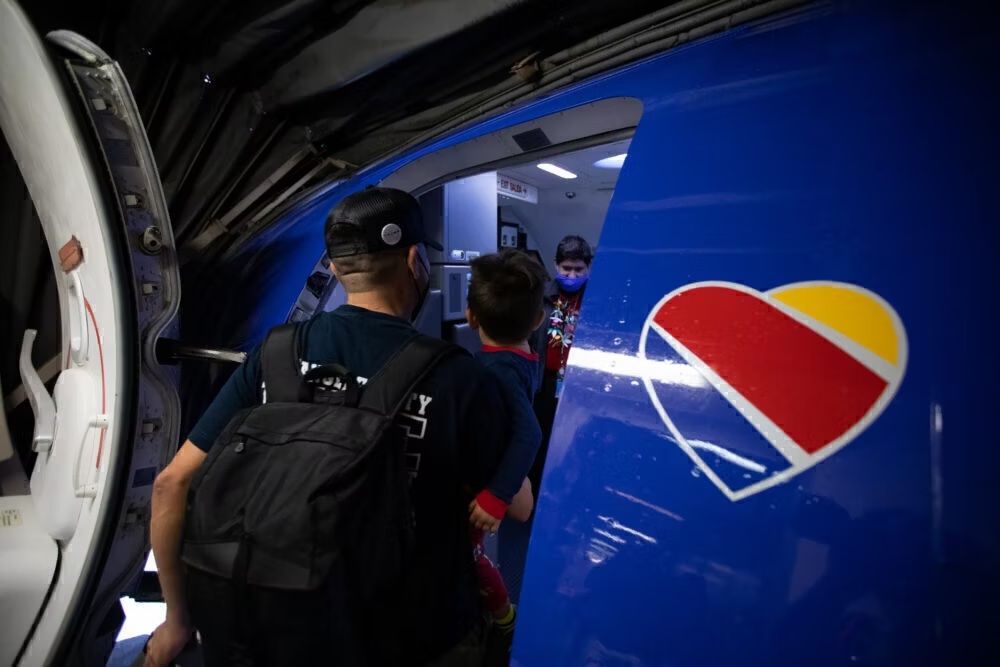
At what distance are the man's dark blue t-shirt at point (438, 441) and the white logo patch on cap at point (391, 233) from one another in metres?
0.18

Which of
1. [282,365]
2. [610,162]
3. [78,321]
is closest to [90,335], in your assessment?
[78,321]

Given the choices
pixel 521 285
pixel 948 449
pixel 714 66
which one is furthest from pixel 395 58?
pixel 948 449

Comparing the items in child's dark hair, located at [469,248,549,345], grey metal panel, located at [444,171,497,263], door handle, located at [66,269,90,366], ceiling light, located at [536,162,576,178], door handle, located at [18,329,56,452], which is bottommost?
door handle, located at [18,329,56,452]

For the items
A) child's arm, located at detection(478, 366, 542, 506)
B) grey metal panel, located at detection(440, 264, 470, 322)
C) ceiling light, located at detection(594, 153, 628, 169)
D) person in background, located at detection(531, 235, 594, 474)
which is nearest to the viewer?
child's arm, located at detection(478, 366, 542, 506)

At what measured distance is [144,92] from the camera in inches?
89.7

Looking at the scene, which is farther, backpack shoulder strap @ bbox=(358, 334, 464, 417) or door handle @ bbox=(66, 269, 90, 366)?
door handle @ bbox=(66, 269, 90, 366)

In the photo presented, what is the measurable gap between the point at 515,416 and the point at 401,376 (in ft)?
1.52

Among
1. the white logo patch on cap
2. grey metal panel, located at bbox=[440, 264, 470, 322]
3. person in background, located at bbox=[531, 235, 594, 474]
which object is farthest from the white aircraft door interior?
grey metal panel, located at bbox=[440, 264, 470, 322]

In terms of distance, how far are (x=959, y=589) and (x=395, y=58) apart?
2.30 m

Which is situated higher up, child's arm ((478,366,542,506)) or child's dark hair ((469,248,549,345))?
child's dark hair ((469,248,549,345))

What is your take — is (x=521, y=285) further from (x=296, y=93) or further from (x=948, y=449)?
(x=296, y=93)

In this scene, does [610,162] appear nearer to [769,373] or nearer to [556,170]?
[556,170]

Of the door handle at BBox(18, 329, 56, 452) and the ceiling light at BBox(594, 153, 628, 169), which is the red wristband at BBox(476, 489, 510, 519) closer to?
the door handle at BBox(18, 329, 56, 452)

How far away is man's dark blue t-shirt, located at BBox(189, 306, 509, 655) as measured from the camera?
93 cm
